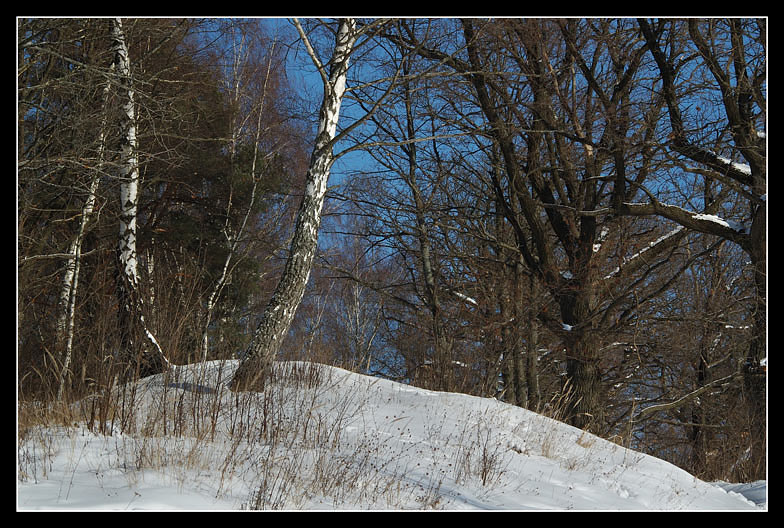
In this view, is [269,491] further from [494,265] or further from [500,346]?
[494,265]

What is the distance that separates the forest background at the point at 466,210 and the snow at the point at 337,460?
0.70 meters

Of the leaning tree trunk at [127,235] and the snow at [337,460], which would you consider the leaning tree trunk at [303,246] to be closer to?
the snow at [337,460]

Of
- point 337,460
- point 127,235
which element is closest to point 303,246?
point 127,235

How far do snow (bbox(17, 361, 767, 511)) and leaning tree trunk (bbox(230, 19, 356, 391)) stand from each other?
299 millimetres

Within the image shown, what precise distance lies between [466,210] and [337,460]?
855 centimetres

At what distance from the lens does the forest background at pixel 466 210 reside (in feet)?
24.2

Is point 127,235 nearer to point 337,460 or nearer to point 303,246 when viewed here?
point 303,246

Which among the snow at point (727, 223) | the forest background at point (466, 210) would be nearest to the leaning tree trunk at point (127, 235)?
the forest background at point (466, 210)

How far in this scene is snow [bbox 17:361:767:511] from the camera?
157 inches

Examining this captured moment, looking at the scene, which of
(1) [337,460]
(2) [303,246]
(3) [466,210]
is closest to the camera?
(1) [337,460]

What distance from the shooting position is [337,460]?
188 inches
